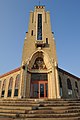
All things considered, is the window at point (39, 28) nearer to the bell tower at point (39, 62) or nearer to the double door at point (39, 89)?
the bell tower at point (39, 62)

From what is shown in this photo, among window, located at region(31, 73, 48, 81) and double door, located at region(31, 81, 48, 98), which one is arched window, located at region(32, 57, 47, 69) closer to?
window, located at region(31, 73, 48, 81)

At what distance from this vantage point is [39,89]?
59.1 feet

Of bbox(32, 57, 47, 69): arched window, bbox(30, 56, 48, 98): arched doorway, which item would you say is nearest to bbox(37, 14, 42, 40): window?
bbox(32, 57, 47, 69): arched window

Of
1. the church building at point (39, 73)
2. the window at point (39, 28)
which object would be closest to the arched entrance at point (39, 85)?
the church building at point (39, 73)

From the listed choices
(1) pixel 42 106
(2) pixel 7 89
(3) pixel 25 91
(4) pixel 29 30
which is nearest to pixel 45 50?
(4) pixel 29 30

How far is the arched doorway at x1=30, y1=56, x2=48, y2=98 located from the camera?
17.7 meters

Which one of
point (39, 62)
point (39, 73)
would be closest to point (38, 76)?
point (39, 73)

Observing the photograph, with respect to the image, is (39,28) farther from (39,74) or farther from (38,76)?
(38,76)

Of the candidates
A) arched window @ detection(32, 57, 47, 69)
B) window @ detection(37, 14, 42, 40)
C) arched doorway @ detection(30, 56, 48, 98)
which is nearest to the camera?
arched doorway @ detection(30, 56, 48, 98)

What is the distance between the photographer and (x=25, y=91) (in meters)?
17.1

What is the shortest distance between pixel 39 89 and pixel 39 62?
488cm

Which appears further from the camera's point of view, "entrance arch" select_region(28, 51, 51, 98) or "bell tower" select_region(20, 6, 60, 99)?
"entrance arch" select_region(28, 51, 51, 98)

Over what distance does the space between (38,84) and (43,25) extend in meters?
13.0

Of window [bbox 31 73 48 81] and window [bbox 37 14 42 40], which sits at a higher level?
window [bbox 37 14 42 40]
